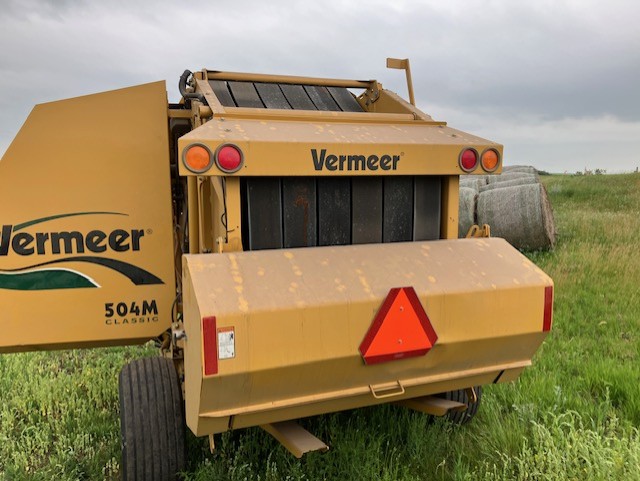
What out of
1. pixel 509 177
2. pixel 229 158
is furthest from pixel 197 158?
pixel 509 177

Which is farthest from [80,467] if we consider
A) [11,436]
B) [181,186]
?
[181,186]

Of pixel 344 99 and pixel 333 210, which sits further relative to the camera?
pixel 344 99

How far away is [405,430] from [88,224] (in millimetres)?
2429

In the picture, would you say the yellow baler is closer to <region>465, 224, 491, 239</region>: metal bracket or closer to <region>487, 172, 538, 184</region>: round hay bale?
<region>465, 224, 491, 239</region>: metal bracket

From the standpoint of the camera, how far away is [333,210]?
2.79 m

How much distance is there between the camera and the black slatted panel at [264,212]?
103 inches

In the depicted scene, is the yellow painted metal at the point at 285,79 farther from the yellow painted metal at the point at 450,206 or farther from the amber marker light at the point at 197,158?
the amber marker light at the point at 197,158

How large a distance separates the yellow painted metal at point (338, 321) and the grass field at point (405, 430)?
69cm

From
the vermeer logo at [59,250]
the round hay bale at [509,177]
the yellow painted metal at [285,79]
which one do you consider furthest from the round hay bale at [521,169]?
the vermeer logo at [59,250]

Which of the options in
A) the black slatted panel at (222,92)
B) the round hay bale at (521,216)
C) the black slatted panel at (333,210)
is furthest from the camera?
the round hay bale at (521,216)

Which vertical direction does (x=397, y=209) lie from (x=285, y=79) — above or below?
below

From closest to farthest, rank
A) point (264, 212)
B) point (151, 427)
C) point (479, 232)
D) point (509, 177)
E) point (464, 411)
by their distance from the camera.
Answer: point (264, 212) → point (151, 427) → point (479, 232) → point (464, 411) → point (509, 177)

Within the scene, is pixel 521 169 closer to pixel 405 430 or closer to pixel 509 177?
pixel 509 177

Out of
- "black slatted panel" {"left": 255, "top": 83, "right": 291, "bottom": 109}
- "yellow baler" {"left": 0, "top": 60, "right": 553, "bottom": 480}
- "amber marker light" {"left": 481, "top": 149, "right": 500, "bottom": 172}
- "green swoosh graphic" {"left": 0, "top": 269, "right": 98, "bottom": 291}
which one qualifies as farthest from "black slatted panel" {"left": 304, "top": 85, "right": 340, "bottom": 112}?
"green swoosh graphic" {"left": 0, "top": 269, "right": 98, "bottom": 291}
